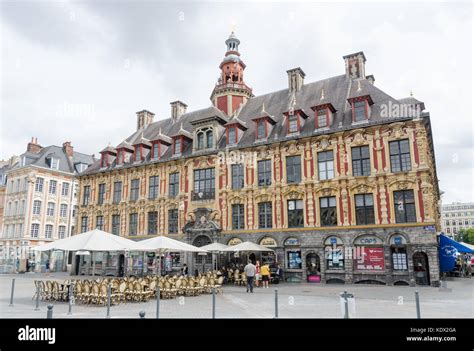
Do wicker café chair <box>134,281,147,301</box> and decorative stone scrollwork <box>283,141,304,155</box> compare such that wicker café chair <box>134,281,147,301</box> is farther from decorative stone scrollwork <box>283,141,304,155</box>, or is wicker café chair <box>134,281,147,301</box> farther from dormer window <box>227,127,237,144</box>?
dormer window <box>227,127,237,144</box>

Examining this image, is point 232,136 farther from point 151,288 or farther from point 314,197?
point 151,288

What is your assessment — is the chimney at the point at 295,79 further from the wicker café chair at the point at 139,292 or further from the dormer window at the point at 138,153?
the wicker café chair at the point at 139,292

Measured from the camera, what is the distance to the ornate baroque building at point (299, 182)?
22844mm

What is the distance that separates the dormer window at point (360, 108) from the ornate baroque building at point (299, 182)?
0.22 feet

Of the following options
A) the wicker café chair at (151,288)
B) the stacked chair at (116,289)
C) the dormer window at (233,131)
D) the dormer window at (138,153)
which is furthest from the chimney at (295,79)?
the wicker café chair at (151,288)

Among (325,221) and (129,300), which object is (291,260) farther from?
(129,300)

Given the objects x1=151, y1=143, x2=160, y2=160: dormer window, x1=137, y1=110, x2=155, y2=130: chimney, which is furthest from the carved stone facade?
x1=137, y1=110, x2=155, y2=130: chimney

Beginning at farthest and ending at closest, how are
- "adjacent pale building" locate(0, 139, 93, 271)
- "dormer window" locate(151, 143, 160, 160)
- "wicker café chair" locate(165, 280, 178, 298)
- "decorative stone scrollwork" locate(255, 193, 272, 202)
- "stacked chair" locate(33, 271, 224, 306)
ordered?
"adjacent pale building" locate(0, 139, 93, 271), "dormer window" locate(151, 143, 160, 160), "decorative stone scrollwork" locate(255, 193, 272, 202), "wicker café chair" locate(165, 280, 178, 298), "stacked chair" locate(33, 271, 224, 306)

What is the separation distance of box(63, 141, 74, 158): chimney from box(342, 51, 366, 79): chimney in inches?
1581

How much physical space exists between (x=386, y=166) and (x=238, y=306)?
14.4 meters

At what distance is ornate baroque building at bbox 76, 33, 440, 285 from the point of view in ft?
74.9

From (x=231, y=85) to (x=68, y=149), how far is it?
29.7m
